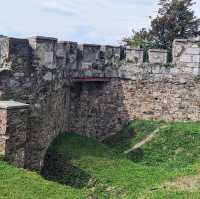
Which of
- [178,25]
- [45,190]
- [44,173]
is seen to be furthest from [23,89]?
[178,25]

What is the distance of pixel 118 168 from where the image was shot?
1355 centimetres

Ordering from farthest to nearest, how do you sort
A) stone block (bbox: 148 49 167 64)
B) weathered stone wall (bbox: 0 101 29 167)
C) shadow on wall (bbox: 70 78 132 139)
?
shadow on wall (bbox: 70 78 132 139) < stone block (bbox: 148 49 167 64) < weathered stone wall (bbox: 0 101 29 167)

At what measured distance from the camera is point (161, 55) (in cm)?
1795

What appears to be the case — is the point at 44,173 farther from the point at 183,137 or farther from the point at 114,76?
the point at 114,76

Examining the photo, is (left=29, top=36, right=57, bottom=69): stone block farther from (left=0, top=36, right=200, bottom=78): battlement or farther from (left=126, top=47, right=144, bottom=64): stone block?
(left=126, top=47, right=144, bottom=64): stone block

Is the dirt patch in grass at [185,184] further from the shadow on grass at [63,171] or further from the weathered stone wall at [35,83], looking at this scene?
the weathered stone wall at [35,83]

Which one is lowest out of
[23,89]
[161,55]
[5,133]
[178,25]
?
[5,133]

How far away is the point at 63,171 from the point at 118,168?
4.36ft

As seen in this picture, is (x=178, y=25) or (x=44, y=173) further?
(x=178, y=25)

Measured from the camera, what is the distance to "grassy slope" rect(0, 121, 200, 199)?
33.2 ft

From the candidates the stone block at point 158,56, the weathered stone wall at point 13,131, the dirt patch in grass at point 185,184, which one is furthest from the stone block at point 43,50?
the stone block at point 158,56

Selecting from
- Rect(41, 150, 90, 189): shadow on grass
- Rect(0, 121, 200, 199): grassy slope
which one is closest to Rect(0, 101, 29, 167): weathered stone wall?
Rect(0, 121, 200, 199): grassy slope

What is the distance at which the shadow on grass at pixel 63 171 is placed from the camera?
1309 cm

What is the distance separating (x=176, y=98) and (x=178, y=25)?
25.5 ft
